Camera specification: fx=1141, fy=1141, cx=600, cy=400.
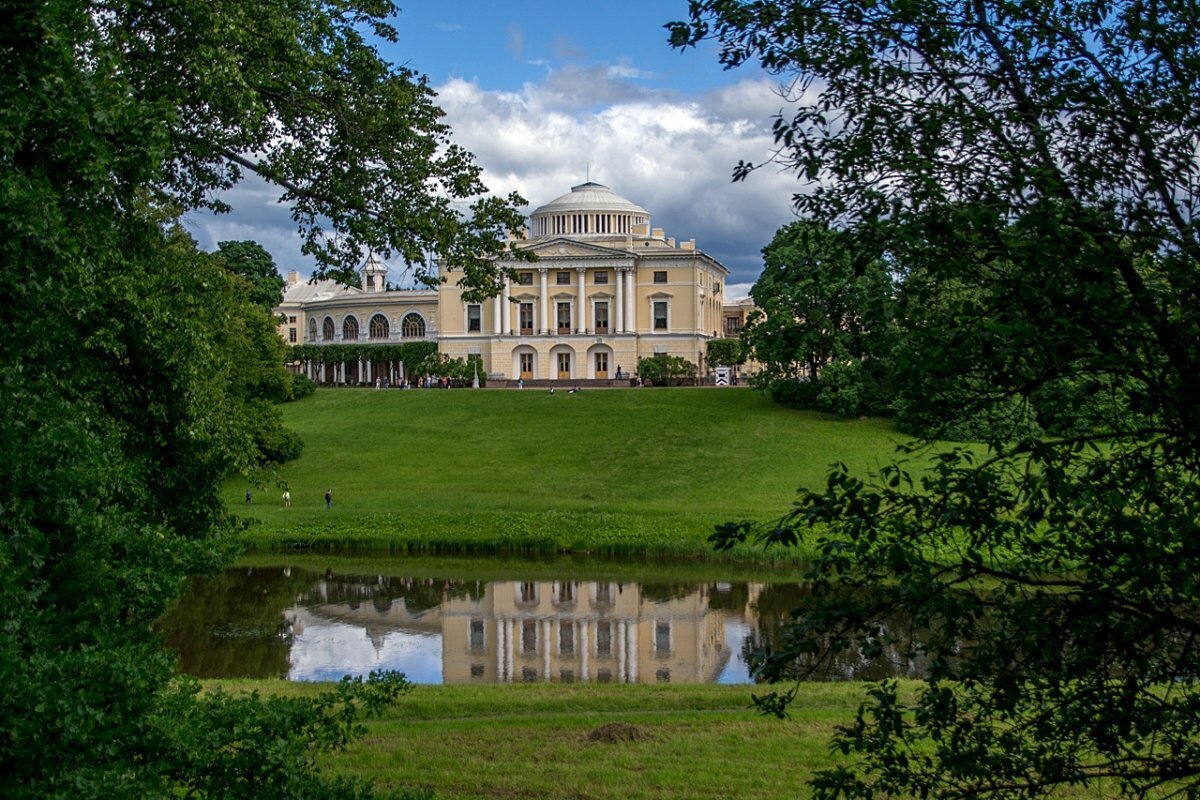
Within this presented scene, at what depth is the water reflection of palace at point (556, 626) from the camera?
1703 cm

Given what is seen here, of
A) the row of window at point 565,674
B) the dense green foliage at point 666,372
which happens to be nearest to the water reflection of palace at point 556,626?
the row of window at point 565,674

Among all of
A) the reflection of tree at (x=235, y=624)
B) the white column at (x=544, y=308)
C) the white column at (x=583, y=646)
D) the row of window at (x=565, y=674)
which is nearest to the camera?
the row of window at (x=565, y=674)

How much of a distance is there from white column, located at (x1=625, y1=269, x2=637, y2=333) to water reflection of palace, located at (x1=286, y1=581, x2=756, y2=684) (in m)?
46.8

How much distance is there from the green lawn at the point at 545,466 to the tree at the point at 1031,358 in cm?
1761

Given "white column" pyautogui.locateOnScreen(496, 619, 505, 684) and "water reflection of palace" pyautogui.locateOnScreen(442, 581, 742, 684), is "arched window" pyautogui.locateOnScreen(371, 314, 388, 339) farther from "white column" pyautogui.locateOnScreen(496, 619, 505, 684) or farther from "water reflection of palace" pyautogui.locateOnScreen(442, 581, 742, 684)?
"white column" pyautogui.locateOnScreen(496, 619, 505, 684)

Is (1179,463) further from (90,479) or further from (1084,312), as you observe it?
(90,479)

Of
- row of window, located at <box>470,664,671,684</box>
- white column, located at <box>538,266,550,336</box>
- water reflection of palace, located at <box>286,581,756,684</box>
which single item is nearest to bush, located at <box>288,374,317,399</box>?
white column, located at <box>538,266,550,336</box>

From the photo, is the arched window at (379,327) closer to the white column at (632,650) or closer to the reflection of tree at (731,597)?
the reflection of tree at (731,597)

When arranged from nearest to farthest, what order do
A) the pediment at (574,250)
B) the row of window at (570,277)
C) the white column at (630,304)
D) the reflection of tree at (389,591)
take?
the reflection of tree at (389,591), the pediment at (574,250), the white column at (630,304), the row of window at (570,277)

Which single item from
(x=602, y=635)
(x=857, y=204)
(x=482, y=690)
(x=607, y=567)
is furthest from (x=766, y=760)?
(x=607, y=567)

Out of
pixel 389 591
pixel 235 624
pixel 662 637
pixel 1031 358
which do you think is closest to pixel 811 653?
pixel 1031 358

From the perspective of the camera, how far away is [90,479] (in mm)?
6016

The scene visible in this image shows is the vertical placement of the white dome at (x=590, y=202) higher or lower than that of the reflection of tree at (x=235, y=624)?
higher

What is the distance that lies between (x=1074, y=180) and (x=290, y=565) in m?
23.6
